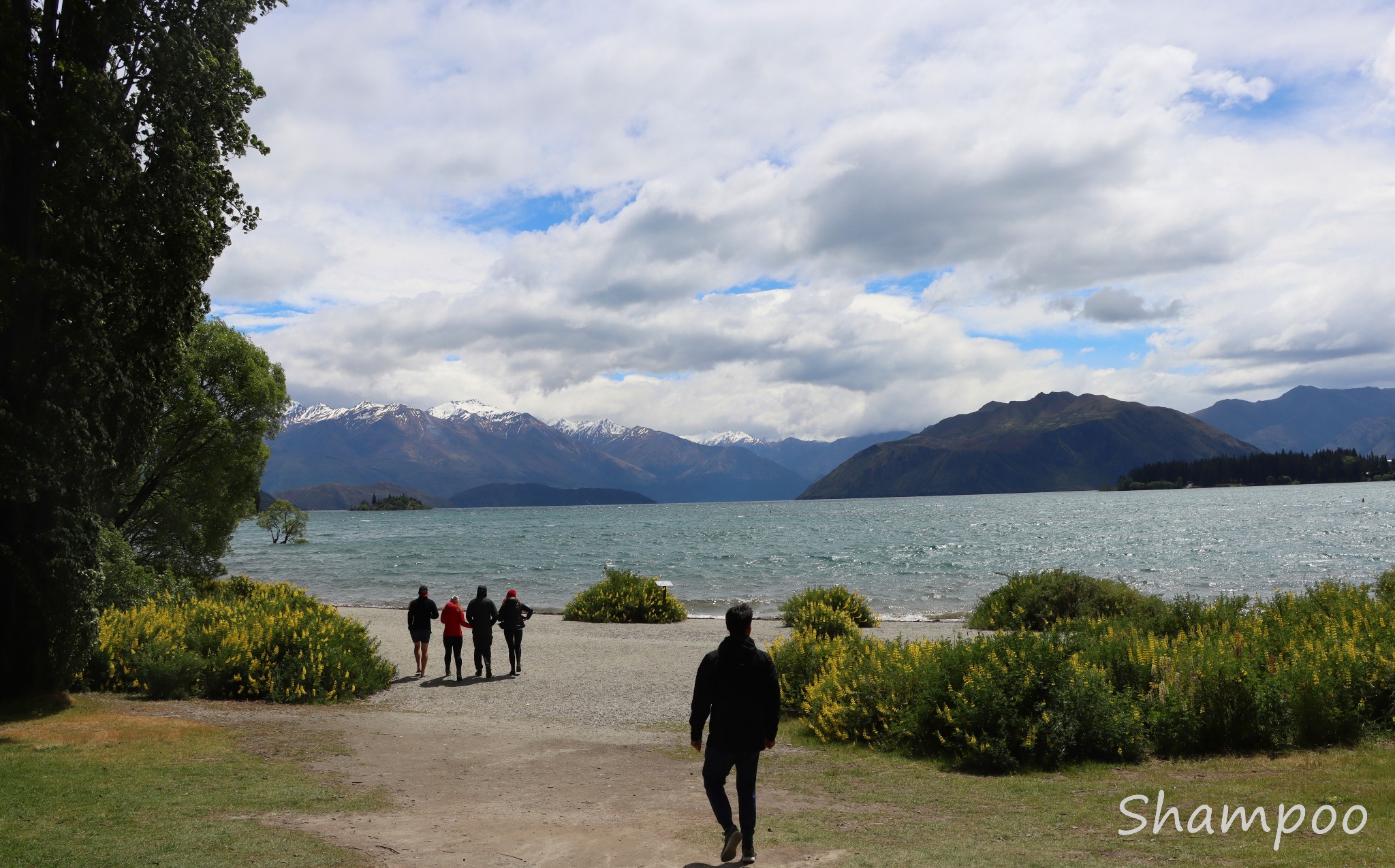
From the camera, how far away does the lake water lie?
41.1 m

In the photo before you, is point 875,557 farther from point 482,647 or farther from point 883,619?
point 482,647

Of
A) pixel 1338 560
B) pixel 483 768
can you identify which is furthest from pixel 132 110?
pixel 1338 560

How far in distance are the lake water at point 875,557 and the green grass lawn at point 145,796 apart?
24.1 m

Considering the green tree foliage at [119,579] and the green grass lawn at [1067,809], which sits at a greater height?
the green tree foliage at [119,579]

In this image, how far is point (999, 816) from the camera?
774 cm

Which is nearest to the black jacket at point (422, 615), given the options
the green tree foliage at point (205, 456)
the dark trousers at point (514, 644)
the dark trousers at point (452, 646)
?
the dark trousers at point (452, 646)

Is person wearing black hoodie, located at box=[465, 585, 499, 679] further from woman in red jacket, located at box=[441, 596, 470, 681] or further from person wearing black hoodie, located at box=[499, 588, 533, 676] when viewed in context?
person wearing black hoodie, located at box=[499, 588, 533, 676]

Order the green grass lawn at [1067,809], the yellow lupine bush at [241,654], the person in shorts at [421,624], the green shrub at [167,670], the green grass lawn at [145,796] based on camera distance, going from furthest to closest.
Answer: the person in shorts at [421,624]
the yellow lupine bush at [241,654]
the green shrub at [167,670]
the green grass lawn at [145,796]
the green grass lawn at [1067,809]

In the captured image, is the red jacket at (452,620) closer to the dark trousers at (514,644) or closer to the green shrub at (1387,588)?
the dark trousers at (514,644)

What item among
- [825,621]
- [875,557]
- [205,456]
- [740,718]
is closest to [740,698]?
[740,718]

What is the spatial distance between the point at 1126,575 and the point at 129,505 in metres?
43.9

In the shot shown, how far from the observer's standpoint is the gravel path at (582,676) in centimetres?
1477

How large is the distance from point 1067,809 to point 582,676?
11995mm

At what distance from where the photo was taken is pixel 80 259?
1231 cm
